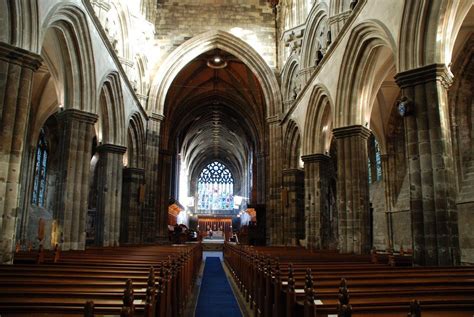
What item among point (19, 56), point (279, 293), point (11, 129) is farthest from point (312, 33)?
point (279, 293)

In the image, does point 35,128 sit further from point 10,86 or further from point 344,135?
point 344,135

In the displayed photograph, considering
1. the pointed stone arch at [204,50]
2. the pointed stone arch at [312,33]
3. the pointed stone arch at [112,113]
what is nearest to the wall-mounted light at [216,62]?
the pointed stone arch at [204,50]

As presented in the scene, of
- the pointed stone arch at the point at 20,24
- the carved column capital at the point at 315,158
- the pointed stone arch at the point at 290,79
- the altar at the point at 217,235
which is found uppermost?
the pointed stone arch at the point at 290,79

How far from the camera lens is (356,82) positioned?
41.5 ft

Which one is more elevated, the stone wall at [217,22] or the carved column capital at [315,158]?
the stone wall at [217,22]

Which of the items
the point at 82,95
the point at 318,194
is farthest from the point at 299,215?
the point at 82,95

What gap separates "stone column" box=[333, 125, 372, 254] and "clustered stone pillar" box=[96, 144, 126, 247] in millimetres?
8400

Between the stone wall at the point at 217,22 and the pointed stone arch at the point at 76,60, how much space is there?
1036 centimetres

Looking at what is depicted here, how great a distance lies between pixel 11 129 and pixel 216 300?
17.5ft

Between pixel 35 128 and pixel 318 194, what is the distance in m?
12.5

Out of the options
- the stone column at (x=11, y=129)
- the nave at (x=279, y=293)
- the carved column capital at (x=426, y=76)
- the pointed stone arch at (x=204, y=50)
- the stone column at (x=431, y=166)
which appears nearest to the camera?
the nave at (x=279, y=293)

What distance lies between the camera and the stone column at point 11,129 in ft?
24.8

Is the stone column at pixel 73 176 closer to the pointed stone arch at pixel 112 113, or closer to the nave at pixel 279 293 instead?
the pointed stone arch at pixel 112 113

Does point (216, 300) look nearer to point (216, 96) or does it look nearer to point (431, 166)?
point (431, 166)
